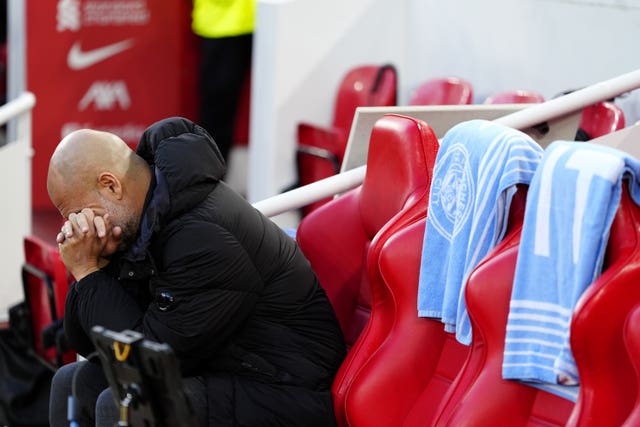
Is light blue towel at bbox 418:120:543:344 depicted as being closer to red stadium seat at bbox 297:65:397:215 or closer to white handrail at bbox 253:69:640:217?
white handrail at bbox 253:69:640:217

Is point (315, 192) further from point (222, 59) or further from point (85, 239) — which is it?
point (222, 59)

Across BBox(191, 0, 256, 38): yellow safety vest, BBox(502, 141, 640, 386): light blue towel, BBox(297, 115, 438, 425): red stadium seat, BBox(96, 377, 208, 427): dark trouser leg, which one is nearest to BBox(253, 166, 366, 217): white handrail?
BBox(297, 115, 438, 425): red stadium seat

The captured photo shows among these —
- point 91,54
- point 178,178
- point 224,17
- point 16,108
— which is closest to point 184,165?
point 178,178

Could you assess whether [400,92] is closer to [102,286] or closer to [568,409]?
[102,286]

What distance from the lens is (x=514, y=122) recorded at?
309 centimetres

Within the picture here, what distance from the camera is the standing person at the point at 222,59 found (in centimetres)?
580

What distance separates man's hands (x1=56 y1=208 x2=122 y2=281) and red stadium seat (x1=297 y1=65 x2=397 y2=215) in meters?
2.37

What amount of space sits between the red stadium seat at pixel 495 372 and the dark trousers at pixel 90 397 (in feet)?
1.75

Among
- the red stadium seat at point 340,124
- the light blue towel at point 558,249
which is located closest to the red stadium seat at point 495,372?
the light blue towel at point 558,249

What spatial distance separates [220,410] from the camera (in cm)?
244

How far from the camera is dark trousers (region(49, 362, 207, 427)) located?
7.90ft

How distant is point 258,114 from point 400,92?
650 millimetres

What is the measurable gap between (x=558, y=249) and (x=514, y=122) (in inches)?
44.5

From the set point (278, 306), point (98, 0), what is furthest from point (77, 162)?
point (98, 0)
